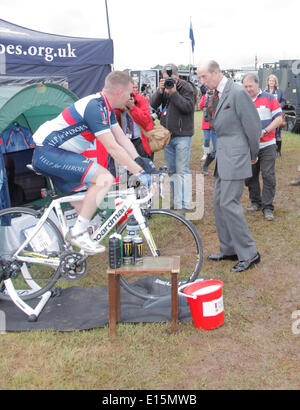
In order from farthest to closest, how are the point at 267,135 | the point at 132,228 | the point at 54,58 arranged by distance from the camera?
the point at 54,58, the point at 267,135, the point at 132,228

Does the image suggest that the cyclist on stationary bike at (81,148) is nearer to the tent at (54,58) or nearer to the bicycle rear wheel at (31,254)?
the bicycle rear wheel at (31,254)

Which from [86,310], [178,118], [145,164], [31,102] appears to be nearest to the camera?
[86,310]

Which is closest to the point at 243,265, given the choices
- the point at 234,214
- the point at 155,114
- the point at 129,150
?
the point at 234,214

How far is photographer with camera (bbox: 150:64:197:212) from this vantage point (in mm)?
5957

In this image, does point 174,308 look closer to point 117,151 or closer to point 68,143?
point 117,151

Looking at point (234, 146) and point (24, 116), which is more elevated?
point (24, 116)

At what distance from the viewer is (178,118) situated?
6059mm

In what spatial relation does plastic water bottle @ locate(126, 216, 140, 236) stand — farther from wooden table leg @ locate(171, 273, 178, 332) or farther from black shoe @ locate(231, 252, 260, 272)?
black shoe @ locate(231, 252, 260, 272)

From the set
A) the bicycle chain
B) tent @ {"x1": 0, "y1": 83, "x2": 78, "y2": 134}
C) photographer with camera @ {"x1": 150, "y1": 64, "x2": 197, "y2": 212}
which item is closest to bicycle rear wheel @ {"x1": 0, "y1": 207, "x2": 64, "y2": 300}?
the bicycle chain

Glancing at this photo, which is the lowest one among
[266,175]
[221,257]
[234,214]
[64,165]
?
[221,257]

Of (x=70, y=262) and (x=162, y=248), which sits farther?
(x=162, y=248)

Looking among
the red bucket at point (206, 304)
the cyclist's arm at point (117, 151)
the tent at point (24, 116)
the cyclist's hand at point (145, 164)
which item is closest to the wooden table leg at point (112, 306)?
the red bucket at point (206, 304)

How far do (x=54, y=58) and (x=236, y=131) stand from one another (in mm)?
4621
